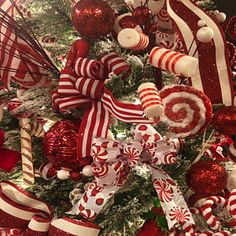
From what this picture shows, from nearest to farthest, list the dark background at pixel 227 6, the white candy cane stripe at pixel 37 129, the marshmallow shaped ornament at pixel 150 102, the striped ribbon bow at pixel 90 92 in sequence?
the marshmallow shaped ornament at pixel 150 102 → the striped ribbon bow at pixel 90 92 → the white candy cane stripe at pixel 37 129 → the dark background at pixel 227 6

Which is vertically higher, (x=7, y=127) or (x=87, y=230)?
(x=7, y=127)

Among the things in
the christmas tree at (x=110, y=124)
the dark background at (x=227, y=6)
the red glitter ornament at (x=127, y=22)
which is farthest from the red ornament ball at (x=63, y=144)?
the dark background at (x=227, y=6)

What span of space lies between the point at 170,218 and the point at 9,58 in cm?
43

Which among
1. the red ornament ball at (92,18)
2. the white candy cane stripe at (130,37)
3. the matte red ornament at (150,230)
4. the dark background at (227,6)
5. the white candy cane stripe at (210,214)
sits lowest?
the matte red ornament at (150,230)

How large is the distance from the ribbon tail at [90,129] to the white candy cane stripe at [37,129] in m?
0.14

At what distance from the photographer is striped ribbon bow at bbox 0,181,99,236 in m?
0.73

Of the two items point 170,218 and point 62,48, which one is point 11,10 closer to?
point 62,48

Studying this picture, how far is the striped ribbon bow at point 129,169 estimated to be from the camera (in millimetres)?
690

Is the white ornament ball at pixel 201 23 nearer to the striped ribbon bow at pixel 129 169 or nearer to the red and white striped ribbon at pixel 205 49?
the red and white striped ribbon at pixel 205 49

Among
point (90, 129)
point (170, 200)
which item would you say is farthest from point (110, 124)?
point (170, 200)

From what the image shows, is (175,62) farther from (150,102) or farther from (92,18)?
(92,18)

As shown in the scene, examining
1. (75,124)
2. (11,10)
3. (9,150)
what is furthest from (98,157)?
(11,10)

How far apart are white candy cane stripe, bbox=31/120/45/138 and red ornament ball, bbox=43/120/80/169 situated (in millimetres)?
48

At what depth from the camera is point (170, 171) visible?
75cm
